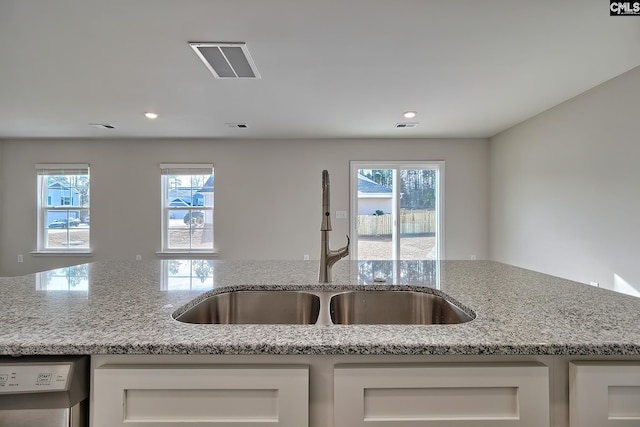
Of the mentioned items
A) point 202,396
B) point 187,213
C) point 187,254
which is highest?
point 187,213

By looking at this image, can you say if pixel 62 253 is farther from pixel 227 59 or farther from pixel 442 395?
pixel 442 395

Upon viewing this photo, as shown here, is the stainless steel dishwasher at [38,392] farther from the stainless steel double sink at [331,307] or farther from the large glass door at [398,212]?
the large glass door at [398,212]

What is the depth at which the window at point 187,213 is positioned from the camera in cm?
521

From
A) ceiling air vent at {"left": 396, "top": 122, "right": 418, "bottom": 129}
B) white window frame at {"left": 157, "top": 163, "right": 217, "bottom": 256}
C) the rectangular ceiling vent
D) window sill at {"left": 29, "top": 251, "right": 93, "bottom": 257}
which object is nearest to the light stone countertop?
the rectangular ceiling vent

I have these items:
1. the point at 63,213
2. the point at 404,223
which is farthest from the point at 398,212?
→ the point at 63,213

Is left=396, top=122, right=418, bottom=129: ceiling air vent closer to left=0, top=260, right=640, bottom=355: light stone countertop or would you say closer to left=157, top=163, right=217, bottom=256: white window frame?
left=157, top=163, right=217, bottom=256: white window frame

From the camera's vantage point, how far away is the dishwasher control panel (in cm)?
64

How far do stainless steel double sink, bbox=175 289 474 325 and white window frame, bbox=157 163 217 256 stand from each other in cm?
418

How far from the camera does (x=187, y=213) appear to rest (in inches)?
207

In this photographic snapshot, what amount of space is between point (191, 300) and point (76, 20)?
6.61ft

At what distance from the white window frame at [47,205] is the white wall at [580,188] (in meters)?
6.65

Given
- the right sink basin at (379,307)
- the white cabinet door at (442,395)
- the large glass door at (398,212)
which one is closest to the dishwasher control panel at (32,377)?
the white cabinet door at (442,395)

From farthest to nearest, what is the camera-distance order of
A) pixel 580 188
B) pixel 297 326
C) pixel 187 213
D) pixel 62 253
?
pixel 187 213, pixel 62 253, pixel 580 188, pixel 297 326

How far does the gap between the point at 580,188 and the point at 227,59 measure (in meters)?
3.68
